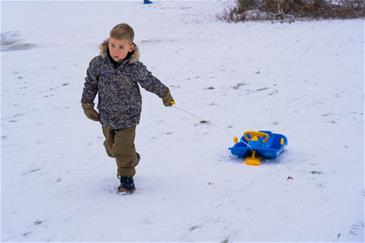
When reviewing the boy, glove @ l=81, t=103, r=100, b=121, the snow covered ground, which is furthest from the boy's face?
the snow covered ground

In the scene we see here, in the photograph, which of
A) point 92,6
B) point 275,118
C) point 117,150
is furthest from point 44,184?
point 92,6

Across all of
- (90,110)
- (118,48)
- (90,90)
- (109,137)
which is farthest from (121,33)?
(109,137)

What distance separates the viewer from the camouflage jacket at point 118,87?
11.5 feet

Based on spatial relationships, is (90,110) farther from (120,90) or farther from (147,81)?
(147,81)

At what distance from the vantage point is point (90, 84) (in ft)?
11.9

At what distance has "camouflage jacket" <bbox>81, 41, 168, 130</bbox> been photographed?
351 cm

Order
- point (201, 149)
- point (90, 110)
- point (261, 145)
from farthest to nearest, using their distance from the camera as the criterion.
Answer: point (201, 149) < point (261, 145) < point (90, 110)

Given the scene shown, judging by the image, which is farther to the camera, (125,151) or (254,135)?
(254,135)

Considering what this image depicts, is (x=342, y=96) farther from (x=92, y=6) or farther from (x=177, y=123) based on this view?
(x=92, y=6)

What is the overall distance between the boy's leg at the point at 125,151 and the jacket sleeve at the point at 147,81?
1.13 feet

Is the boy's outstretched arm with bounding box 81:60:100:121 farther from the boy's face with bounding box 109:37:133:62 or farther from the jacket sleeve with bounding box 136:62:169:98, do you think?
the jacket sleeve with bounding box 136:62:169:98

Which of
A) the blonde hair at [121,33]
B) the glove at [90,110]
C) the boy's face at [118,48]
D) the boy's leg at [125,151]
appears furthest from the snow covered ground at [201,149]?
the blonde hair at [121,33]

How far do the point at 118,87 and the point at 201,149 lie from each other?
1510 millimetres

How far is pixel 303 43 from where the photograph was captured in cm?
1020
